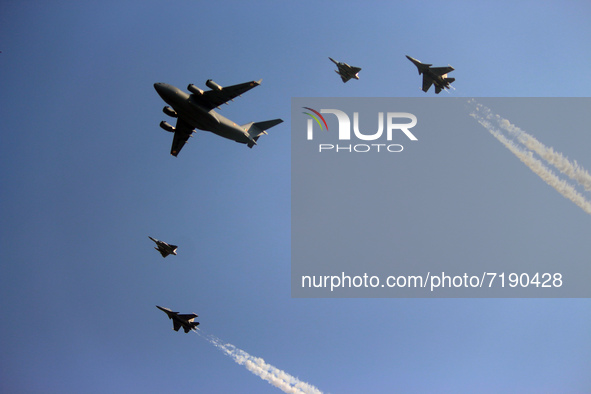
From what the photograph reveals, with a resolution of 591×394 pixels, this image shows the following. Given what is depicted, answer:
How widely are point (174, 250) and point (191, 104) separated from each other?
16210 millimetres

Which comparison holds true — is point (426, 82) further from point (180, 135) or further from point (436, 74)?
point (180, 135)

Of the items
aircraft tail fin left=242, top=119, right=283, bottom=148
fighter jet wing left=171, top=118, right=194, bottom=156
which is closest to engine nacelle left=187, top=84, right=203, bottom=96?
aircraft tail fin left=242, top=119, right=283, bottom=148

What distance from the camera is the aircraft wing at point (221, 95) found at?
4350 centimetres

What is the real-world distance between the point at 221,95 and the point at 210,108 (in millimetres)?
1752

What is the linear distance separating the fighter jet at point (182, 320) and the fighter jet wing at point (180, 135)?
17188 millimetres

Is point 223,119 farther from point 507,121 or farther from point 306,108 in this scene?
point 507,121

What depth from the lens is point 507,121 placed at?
52156 mm

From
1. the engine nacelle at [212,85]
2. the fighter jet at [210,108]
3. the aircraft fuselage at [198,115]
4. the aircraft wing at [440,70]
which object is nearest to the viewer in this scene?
the aircraft fuselage at [198,115]

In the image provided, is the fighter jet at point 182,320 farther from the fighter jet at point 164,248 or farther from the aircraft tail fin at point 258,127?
the aircraft tail fin at point 258,127

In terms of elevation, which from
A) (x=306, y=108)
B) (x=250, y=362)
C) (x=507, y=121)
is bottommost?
(x=250, y=362)

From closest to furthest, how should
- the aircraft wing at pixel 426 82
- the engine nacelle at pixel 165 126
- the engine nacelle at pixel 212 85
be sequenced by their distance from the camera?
the engine nacelle at pixel 212 85, the engine nacelle at pixel 165 126, the aircraft wing at pixel 426 82

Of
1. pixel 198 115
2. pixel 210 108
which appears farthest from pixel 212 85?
pixel 198 115

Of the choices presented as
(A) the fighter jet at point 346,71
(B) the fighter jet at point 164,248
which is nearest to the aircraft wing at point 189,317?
(B) the fighter jet at point 164,248

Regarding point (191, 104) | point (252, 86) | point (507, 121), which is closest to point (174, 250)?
point (191, 104)
